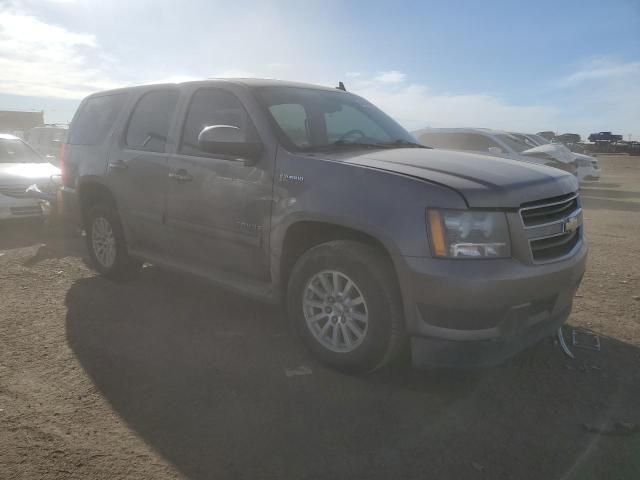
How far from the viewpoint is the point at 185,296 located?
491 cm

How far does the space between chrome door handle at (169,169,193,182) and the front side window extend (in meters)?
0.17

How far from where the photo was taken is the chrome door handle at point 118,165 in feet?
15.5

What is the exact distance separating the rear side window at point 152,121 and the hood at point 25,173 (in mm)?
4286

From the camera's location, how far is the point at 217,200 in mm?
3799

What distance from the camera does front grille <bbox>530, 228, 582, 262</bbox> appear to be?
9.59 ft

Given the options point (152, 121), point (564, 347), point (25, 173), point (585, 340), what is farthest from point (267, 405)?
point (25, 173)

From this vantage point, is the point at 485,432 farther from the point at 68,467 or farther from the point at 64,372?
the point at 64,372

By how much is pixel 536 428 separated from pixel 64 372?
288cm

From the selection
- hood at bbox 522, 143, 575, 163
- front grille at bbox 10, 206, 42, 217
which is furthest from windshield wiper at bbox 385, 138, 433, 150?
hood at bbox 522, 143, 575, 163

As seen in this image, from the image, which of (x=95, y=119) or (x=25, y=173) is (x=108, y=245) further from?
(x=25, y=173)

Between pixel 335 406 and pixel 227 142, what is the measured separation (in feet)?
6.01

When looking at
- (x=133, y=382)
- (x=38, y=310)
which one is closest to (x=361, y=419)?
(x=133, y=382)

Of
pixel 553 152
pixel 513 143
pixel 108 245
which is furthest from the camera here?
pixel 553 152

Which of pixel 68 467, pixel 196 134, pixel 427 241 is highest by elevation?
pixel 196 134
